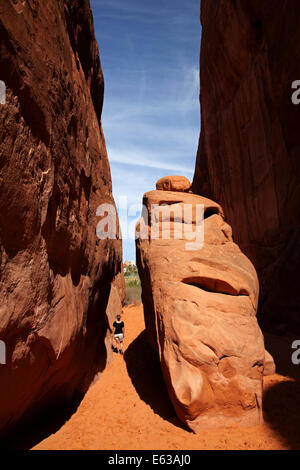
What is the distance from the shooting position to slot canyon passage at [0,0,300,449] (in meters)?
3.16

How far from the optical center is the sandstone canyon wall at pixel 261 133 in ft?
30.1

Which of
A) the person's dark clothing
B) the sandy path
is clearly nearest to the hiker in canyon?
the person's dark clothing

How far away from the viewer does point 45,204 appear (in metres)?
3.67

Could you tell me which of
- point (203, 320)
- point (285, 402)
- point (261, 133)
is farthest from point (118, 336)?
point (261, 133)

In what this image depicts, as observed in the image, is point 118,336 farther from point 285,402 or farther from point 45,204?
point 45,204

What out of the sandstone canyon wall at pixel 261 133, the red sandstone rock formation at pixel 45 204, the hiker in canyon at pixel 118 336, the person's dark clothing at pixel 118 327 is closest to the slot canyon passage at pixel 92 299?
the red sandstone rock formation at pixel 45 204

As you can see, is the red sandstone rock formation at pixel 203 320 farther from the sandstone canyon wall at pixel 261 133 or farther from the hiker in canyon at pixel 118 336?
the sandstone canyon wall at pixel 261 133

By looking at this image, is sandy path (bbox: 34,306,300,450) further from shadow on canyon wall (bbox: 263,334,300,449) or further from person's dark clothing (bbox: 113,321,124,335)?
person's dark clothing (bbox: 113,321,124,335)

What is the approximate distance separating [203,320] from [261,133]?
8.54 meters

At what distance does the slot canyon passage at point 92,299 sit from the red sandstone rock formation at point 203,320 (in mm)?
23

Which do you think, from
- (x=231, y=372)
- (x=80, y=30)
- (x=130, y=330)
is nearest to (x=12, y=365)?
(x=231, y=372)

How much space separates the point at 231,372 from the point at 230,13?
12678 millimetres

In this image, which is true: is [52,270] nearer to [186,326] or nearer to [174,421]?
[186,326]

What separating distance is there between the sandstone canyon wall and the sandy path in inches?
175
